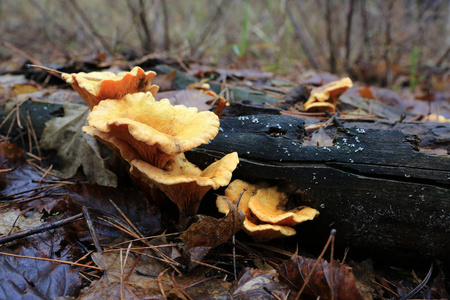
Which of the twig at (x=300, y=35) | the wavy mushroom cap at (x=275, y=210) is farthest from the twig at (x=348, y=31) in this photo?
the wavy mushroom cap at (x=275, y=210)

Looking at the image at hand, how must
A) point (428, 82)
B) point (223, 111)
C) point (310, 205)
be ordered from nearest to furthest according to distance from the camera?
point (310, 205) < point (223, 111) < point (428, 82)

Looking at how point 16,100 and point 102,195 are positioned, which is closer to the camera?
point 102,195

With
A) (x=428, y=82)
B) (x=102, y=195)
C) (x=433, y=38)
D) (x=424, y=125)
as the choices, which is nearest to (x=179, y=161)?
(x=102, y=195)

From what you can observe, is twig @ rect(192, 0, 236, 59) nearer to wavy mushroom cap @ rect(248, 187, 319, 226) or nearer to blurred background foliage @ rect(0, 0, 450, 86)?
blurred background foliage @ rect(0, 0, 450, 86)

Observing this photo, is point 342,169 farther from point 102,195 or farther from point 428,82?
point 428,82

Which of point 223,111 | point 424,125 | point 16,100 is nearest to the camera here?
point 424,125

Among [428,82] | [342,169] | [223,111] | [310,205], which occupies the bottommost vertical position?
[428,82]

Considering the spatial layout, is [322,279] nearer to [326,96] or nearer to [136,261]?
[136,261]

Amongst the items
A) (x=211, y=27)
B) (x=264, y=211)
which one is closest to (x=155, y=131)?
(x=264, y=211)
